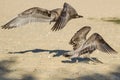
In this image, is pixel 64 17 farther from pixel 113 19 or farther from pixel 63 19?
pixel 113 19

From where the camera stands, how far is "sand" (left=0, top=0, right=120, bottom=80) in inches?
317

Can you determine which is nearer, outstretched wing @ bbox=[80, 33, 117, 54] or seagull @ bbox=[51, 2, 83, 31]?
outstretched wing @ bbox=[80, 33, 117, 54]

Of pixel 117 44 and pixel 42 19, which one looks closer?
pixel 42 19

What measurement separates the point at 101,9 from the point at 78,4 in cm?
210

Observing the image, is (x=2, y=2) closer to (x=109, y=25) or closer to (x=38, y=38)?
(x=109, y=25)

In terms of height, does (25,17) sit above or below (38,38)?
above

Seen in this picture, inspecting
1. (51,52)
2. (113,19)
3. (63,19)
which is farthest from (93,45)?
(113,19)

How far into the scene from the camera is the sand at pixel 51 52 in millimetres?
8055

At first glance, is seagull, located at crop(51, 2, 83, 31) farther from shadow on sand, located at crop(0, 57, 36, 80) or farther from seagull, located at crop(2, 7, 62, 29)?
shadow on sand, located at crop(0, 57, 36, 80)

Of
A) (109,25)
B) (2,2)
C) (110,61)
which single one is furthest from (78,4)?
(110,61)

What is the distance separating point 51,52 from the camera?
1113cm

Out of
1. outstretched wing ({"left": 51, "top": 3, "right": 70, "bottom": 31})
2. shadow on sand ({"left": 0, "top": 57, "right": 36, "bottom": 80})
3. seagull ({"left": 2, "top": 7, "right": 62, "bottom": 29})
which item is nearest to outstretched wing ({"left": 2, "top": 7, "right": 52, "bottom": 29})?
seagull ({"left": 2, "top": 7, "right": 62, "bottom": 29})

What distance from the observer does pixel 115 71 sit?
28.5 feet

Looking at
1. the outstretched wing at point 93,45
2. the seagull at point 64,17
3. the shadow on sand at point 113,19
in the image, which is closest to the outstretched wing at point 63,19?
the seagull at point 64,17
